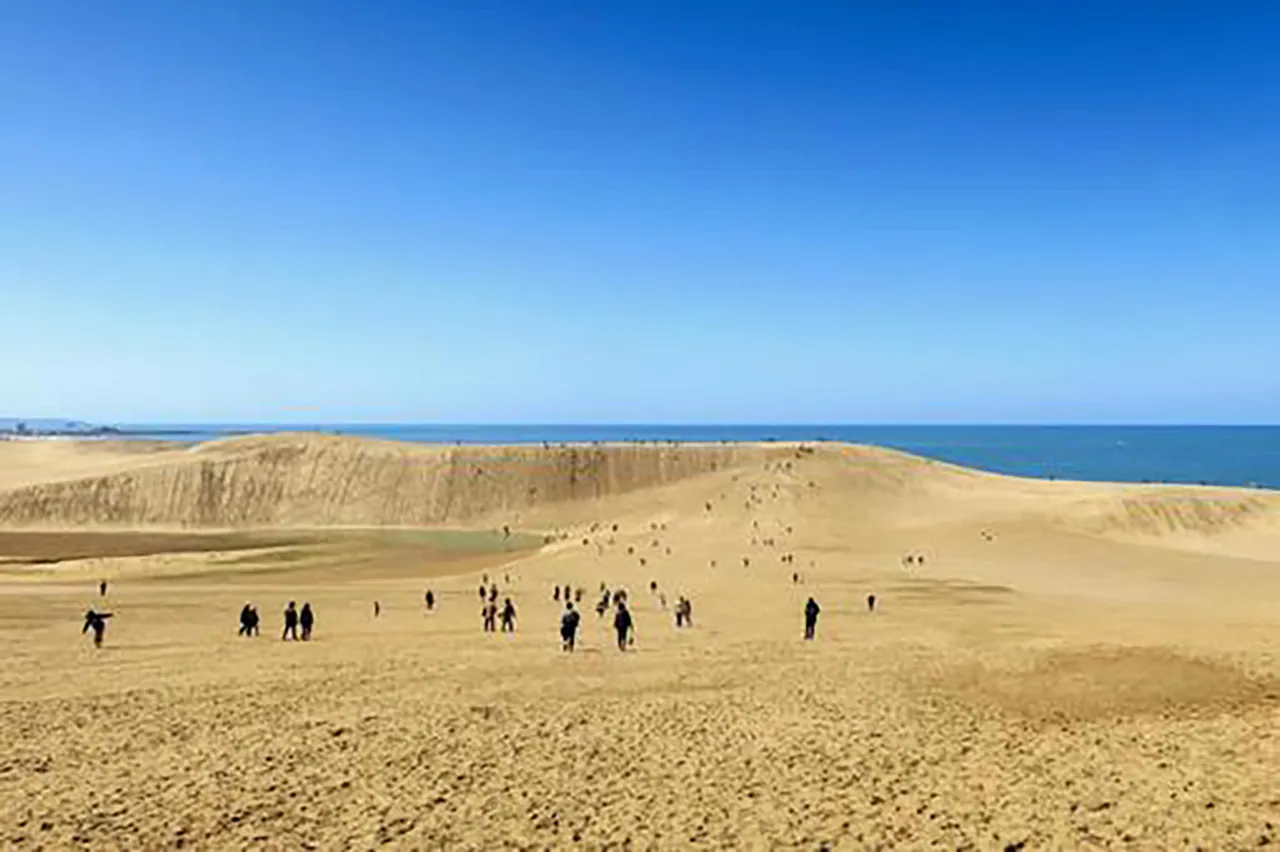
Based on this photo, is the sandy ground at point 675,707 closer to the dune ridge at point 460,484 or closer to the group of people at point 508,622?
the group of people at point 508,622

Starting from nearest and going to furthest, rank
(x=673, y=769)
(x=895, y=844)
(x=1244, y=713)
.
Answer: (x=895, y=844)
(x=673, y=769)
(x=1244, y=713)

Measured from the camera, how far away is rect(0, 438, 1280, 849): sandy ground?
12664mm

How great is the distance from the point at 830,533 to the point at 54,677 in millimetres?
48360

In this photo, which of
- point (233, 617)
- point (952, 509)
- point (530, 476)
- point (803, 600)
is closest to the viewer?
point (233, 617)

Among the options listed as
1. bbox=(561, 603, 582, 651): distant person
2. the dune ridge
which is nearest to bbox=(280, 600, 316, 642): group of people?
bbox=(561, 603, 582, 651): distant person

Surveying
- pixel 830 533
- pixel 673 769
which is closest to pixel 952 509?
pixel 830 533

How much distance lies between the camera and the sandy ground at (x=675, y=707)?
41.5 ft

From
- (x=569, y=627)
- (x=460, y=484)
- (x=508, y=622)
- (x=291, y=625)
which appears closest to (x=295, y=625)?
(x=291, y=625)

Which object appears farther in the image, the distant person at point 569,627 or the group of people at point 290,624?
the group of people at point 290,624

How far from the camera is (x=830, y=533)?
204 ft

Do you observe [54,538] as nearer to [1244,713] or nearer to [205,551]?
[205,551]

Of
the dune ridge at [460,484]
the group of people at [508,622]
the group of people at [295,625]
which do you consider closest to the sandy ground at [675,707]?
the group of people at [295,625]

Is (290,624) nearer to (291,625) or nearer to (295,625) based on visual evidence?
(291,625)

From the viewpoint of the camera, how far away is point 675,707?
18953mm
